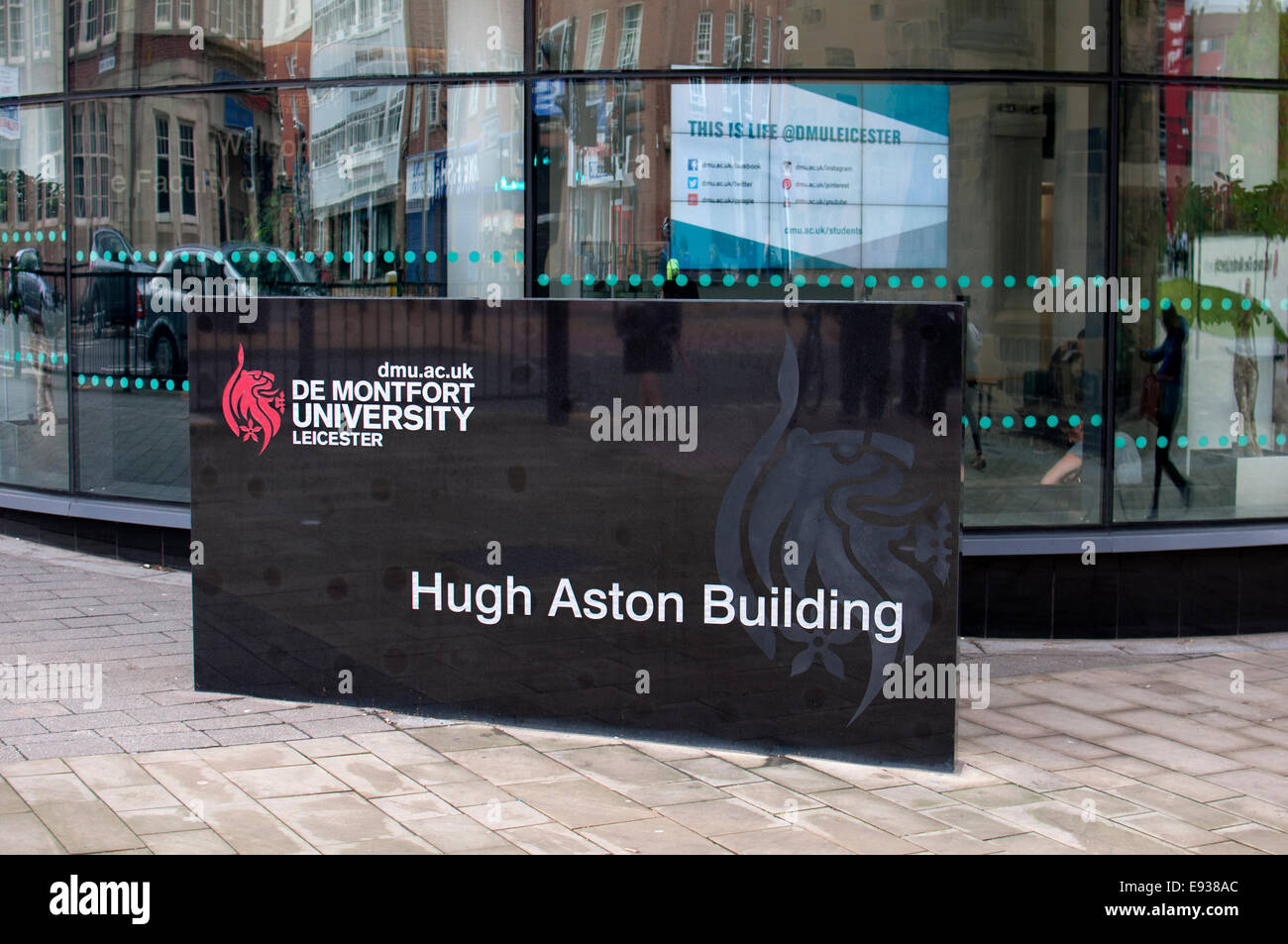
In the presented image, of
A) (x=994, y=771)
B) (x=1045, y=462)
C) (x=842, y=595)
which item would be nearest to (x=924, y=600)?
(x=842, y=595)

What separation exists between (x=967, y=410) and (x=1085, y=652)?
154 cm

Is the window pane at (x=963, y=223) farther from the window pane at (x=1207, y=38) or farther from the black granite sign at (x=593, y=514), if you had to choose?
the black granite sign at (x=593, y=514)

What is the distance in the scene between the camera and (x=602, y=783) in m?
5.33

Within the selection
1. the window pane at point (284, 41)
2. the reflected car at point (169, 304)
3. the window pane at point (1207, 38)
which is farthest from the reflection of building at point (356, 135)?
the window pane at point (1207, 38)

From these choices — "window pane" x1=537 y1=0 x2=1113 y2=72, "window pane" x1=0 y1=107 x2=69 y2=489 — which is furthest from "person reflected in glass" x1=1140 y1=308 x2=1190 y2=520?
"window pane" x1=0 y1=107 x2=69 y2=489

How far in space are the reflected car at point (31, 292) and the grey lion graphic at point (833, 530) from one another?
21.8 feet

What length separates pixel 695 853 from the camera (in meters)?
4.63

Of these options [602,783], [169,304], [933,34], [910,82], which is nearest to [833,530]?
[602,783]

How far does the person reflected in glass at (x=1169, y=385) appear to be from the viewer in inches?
332

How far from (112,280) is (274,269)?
1.39 meters

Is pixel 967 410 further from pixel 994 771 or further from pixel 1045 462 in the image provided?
pixel 994 771

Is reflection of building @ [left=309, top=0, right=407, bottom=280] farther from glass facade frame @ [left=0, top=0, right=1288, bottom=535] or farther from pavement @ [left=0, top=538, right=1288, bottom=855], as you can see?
pavement @ [left=0, top=538, right=1288, bottom=855]

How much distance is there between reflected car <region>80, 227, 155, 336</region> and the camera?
980cm

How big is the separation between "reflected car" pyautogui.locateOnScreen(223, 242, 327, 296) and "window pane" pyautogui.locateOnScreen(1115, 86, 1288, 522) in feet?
16.7
